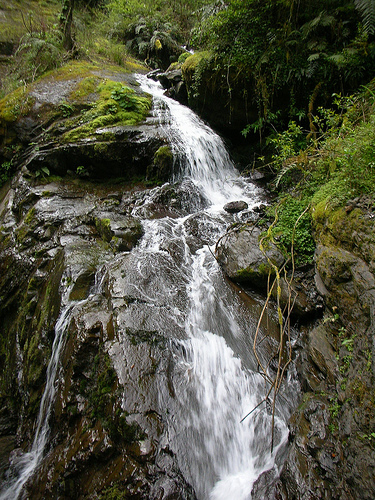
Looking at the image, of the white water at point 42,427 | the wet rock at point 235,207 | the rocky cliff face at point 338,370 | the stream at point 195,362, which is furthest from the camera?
the wet rock at point 235,207

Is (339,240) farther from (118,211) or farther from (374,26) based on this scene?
(374,26)

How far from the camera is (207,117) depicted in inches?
355

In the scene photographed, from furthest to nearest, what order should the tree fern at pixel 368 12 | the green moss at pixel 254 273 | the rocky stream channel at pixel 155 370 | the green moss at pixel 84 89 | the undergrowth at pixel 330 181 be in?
the green moss at pixel 84 89
the tree fern at pixel 368 12
the green moss at pixel 254 273
the undergrowth at pixel 330 181
the rocky stream channel at pixel 155 370

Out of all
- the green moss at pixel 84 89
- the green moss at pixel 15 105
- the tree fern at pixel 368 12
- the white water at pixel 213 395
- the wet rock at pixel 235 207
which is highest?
the tree fern at pixel 368 12

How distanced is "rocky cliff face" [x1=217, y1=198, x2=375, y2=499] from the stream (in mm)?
332

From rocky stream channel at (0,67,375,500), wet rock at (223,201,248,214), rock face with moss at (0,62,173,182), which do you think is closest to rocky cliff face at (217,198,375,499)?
rocky stream channel at (0,67,375,500)

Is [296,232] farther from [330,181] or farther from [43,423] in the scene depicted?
[43,423]

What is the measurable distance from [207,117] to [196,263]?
666 centimetres

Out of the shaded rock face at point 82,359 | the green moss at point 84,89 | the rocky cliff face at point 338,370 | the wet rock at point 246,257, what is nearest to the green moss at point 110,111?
the green moss at point 84,89

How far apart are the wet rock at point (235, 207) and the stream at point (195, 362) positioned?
2.56 ft

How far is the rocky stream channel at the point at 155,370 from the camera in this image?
228 cm

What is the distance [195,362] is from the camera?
314 centimetres

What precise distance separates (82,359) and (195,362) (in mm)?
1393

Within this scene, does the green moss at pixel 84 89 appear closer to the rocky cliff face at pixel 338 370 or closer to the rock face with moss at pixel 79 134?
the rock face with moss at pixel 79 134
